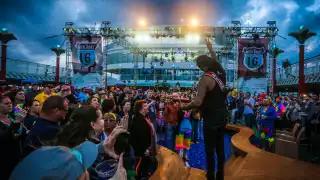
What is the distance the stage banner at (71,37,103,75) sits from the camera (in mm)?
20656

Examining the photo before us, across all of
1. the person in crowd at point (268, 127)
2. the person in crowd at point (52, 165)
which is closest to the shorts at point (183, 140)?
the person in crowd at point (268, 127)

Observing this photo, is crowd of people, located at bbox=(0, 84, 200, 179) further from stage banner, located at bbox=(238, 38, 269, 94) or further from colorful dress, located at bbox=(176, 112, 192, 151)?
stage banner, located at bbox=(238, 38, 269, 94)

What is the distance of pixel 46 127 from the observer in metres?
2.39

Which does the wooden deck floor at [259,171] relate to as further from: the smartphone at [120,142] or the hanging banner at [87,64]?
the hanging banner at [87,64]

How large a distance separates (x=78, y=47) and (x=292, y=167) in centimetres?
1961

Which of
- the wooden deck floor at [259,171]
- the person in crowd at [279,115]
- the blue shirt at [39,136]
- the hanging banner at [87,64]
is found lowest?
the wooden deck floor at [259,171]

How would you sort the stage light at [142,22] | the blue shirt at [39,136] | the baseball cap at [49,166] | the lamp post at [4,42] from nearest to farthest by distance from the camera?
the baseball cap at [49,166] < the blue shirt at [39,136] < the lamp post at [4,42] < the stage light at [142,22]

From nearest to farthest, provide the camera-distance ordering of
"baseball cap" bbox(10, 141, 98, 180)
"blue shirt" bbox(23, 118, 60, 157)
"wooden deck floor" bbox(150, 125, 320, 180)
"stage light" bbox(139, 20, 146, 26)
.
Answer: "baseball cap" bbox(10, 141, 98, 180) → "blue shirt" bbox(23, 118, 60, 157) → "wooden deck floor" bbox(150, 125, 320, 180) → "stage light" bbox(139, 20, 146, 26)

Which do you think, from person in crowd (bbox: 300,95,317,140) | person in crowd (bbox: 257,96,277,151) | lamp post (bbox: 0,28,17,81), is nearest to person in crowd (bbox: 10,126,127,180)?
person in crowd (bbox: 300,95,317,140)

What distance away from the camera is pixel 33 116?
4410 millimetres

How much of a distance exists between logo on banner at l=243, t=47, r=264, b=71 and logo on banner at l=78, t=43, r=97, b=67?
12293mm

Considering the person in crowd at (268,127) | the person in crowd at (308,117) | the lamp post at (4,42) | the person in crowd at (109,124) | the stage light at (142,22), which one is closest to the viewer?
the person in crowd at (109,124)

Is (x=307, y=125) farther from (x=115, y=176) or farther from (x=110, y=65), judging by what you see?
(x=110, y=65)

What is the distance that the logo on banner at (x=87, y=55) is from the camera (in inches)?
813
